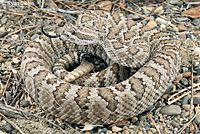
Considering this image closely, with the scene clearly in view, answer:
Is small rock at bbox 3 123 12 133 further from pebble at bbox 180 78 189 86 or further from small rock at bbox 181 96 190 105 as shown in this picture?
pebble at bbox 180 78 189 86

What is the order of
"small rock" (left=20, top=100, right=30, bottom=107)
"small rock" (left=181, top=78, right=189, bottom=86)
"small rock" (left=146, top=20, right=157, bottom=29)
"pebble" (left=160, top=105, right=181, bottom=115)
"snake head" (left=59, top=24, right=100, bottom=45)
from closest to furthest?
"pebble" (left=160, top=105, right=181, bottom=115), "small rock" (left=20, top=100, right=30, bottom=107), "snake head" (left=59, top=24, right=100, bottom=45), "small rock" (left=181, top=78, right=189, bottom=86), "small rock" (left=146, top=20, right=157, bottom=29)

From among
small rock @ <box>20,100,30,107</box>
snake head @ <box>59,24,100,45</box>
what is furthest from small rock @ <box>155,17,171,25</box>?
small rock @ <box>20,100,30,107</box>

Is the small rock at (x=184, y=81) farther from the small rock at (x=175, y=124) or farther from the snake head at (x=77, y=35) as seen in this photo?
the snake head at (x=77, y=35)

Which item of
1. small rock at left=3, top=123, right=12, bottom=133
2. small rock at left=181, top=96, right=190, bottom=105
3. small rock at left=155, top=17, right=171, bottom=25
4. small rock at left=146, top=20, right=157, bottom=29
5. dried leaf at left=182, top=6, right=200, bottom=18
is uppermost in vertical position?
dried leaf at left=182, top=6, right=200, bottom=18

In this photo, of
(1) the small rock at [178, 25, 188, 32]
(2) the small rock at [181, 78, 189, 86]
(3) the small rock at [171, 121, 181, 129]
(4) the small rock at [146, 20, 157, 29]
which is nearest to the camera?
(3) the small rock at [171, 121, 181, 129]

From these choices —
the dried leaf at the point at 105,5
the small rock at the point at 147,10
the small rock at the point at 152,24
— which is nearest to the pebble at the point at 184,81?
the small rock at the point at 152,24

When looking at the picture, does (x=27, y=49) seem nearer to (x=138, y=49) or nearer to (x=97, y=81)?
(x=97, y=81)

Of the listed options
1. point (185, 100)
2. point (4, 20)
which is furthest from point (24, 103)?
point (185, 100)
